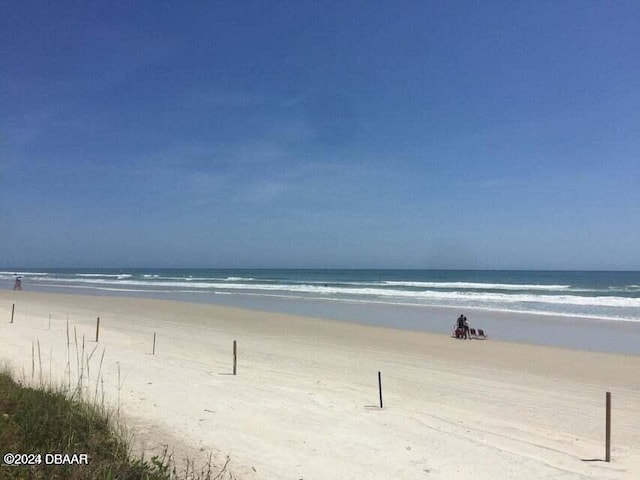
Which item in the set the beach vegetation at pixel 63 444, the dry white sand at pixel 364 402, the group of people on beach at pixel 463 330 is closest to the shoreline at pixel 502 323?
the group of people on beach at pixel 463 330

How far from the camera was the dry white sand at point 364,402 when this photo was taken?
674cm

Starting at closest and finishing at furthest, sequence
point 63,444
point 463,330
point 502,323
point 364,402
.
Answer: point 63,444
point 364,402
point 463,330
point 502,323

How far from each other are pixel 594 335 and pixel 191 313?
19.4 meters

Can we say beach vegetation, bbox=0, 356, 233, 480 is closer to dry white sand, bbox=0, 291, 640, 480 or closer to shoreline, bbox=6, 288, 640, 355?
dry white sand, bbox=0, 291, 640, 480

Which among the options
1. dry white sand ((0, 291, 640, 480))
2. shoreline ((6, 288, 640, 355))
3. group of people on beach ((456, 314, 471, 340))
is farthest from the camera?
group of people on beach ((456, 314, 471, 340))

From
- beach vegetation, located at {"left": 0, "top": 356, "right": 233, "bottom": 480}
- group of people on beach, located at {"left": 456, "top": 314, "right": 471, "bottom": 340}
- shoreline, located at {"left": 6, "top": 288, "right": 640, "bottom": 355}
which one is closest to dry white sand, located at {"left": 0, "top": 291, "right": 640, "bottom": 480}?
group of people on beach, located at {"left": 456, "top": 314, "right": 471, "bottom": 340}

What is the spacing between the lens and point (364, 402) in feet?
31.8

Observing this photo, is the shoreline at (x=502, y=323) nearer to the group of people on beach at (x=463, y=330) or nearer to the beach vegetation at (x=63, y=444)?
the group of people on beach at (x=463, y=330)

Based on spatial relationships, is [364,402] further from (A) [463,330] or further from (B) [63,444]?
(A) [463,330]

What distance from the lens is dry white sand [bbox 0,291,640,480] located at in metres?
6.74

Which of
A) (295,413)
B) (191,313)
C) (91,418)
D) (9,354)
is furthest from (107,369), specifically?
(191,313)

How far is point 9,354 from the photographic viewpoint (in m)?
12.3

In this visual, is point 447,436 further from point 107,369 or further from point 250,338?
point 250,338

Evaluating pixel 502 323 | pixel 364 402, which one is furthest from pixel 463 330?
pixel 364 402
